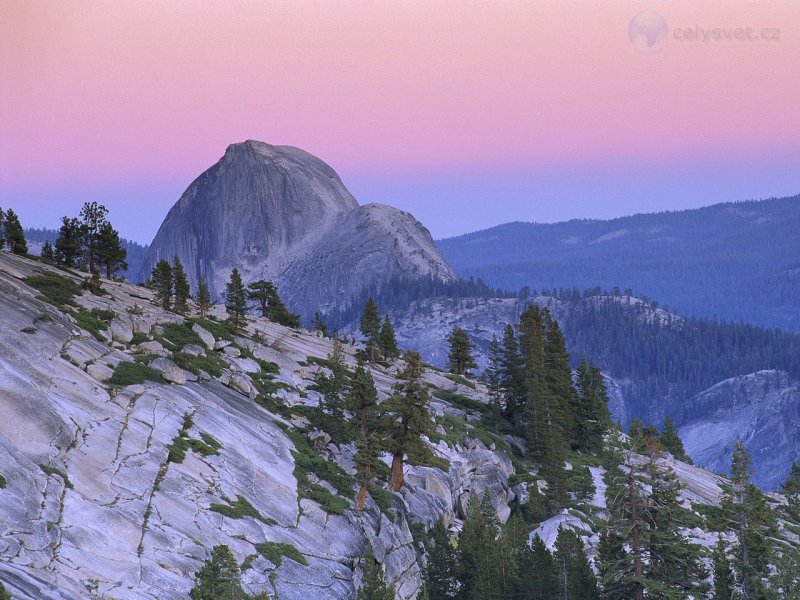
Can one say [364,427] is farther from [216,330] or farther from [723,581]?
[723,581]

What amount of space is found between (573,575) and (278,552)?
1786 cm

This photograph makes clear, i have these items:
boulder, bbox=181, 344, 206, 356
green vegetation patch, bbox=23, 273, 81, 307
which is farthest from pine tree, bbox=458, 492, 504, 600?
green vegetation patch, bbox=23, 273, 81, 307

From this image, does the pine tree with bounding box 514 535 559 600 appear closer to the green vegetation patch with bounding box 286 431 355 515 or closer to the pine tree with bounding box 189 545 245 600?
the green vegetation patch with bounding box 286 431 355 515

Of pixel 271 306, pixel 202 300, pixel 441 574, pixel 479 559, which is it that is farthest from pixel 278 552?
pixel 271 306

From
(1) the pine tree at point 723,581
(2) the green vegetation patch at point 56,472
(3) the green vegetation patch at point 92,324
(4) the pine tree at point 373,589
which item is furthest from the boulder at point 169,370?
(1) the pine tree at point 723,581

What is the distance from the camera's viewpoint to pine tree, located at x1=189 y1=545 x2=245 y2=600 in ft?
132

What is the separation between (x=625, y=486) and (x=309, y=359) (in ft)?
164

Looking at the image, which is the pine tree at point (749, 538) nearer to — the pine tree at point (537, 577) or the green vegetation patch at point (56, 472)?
the pine tree at point (537, 577)

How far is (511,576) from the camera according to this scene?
60.5 m

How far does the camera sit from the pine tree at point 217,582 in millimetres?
40250

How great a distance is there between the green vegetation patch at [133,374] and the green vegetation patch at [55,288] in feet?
31.9

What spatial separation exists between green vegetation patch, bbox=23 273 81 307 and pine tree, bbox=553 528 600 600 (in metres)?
38.7

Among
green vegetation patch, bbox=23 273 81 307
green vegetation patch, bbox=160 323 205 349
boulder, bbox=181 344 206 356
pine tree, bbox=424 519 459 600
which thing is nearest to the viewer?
pine tree, bbox=424 519 459 600

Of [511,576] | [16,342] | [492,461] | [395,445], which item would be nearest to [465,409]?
[492,461]
